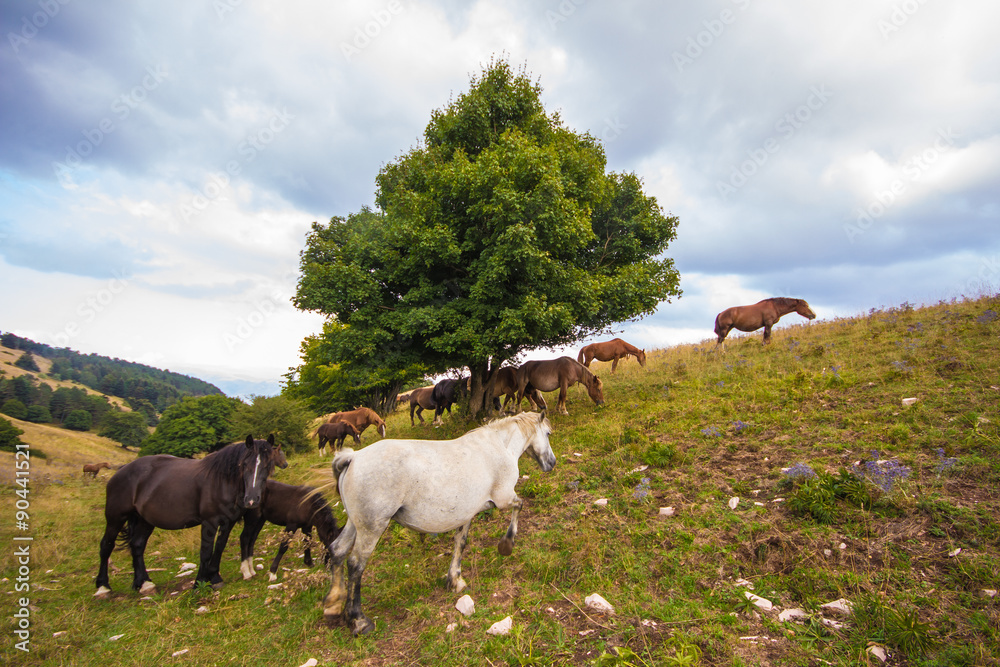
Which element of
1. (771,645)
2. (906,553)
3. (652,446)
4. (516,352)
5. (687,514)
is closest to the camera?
(771,645)

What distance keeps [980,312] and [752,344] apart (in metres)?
6.74

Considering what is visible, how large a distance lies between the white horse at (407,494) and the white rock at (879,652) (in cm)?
401

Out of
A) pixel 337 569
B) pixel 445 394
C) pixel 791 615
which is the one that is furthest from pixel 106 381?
pixel 791 615

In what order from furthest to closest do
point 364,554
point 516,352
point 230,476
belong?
1. point 516,352
2. point 230,476
3. point 364,554

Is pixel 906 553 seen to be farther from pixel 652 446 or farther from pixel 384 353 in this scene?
pixel 384 353

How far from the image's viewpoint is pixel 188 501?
6.79 metres

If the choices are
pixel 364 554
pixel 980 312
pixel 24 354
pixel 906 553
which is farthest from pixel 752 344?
pixel 24 354

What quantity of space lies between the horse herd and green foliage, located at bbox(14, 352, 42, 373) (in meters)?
185

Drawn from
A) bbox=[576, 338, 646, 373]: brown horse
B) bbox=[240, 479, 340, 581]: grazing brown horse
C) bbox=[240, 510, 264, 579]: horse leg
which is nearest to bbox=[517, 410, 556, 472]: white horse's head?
bbox=[240, 479, 340, 581]: grazing brown horse

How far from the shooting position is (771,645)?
3861 mm

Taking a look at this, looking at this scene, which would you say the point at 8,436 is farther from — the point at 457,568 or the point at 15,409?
the point at 457,568

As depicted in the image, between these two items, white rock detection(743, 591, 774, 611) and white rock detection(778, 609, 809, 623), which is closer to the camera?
white rock detection(778, 609, 809, 623)

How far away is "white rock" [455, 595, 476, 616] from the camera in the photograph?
512 centimetres

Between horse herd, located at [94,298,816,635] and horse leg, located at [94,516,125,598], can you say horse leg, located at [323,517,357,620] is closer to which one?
horse herd, located at [94,298,816,635]
